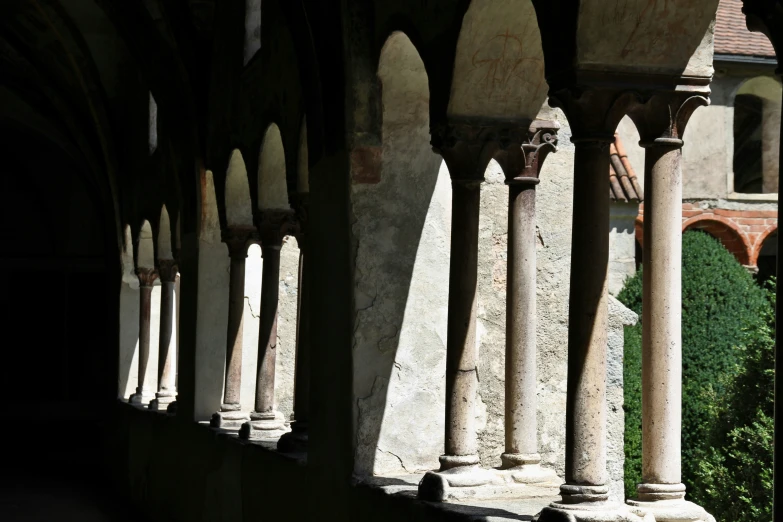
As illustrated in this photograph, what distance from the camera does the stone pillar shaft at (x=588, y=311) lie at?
413 centimetres

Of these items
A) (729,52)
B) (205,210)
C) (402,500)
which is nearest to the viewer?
Result: (402,500)

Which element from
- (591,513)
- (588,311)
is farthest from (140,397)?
(591,513)

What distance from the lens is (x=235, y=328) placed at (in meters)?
9.23

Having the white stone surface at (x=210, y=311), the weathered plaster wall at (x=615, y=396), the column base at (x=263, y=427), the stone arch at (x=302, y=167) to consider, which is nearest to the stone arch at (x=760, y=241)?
the white stone surface at (x=210, y=311)

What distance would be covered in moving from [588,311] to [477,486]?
126cm

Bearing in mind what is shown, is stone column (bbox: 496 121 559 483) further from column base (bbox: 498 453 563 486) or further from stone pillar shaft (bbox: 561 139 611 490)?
stone pillar shaft (bbox: 561 139 611 490)

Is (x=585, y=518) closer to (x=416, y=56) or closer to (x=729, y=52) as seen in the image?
(x=416, y=56)

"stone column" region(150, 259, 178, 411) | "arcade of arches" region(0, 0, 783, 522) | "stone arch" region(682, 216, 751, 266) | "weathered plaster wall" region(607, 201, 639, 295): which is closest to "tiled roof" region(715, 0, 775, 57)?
"stone arch" region(682, 216, 751, 266)

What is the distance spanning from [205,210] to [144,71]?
1690 mm

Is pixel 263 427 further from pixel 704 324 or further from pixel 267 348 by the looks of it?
pixel 704 324

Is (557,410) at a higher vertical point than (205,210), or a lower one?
lower

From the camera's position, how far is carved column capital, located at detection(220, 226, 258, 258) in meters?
9.38

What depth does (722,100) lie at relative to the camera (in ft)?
66.1

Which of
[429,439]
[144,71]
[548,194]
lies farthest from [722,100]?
[429,439]
